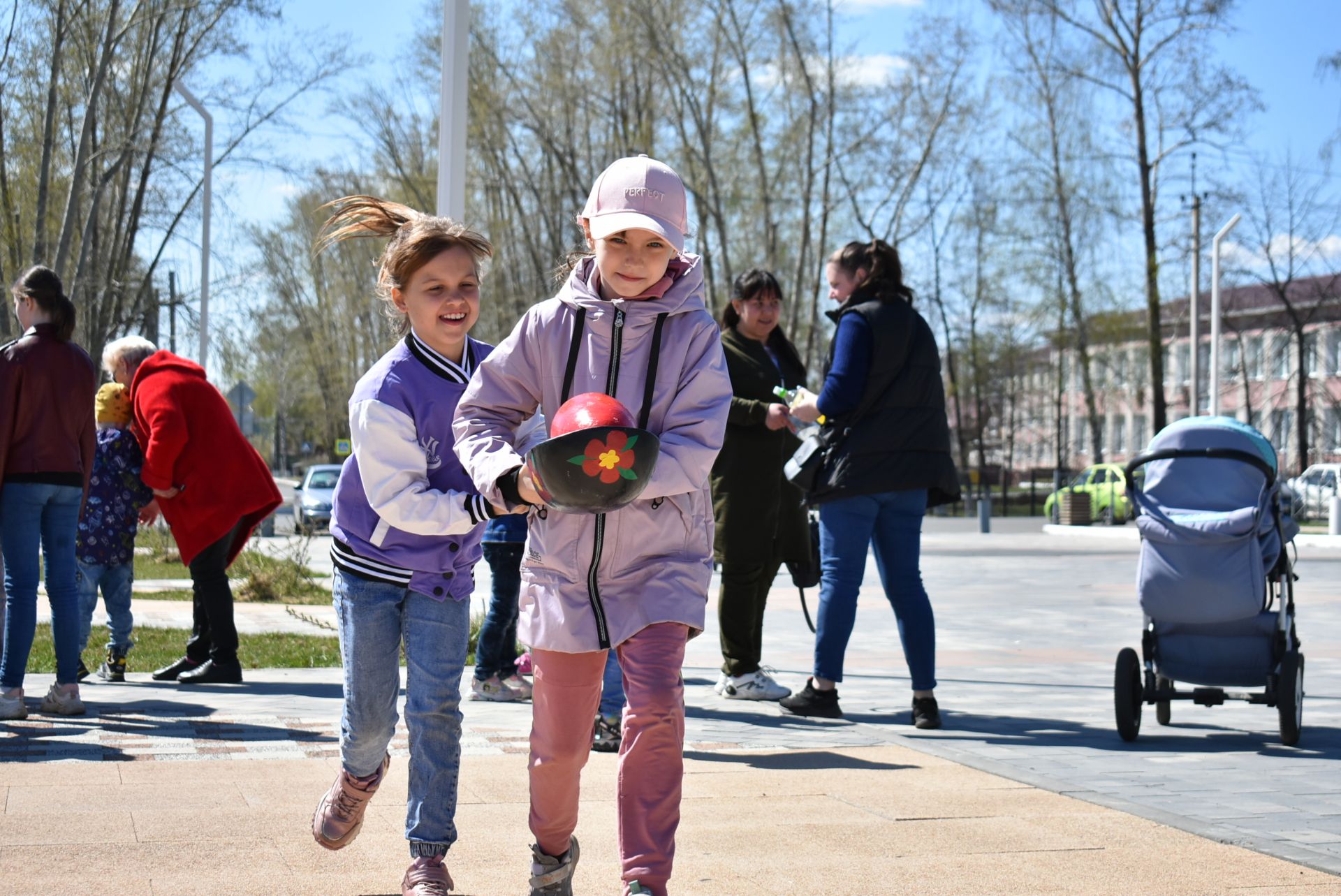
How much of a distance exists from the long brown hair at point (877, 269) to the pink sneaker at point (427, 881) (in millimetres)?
4029

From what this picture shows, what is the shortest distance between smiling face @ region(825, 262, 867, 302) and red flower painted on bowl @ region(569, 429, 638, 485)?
3.99 metres

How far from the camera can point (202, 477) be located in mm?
7906

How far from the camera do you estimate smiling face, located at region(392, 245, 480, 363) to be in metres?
3.96

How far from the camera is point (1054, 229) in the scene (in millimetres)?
44875

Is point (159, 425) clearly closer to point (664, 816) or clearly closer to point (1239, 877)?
point (664, 816)

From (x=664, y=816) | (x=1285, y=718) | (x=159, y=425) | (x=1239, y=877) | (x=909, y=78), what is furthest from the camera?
(x=909, y=78)

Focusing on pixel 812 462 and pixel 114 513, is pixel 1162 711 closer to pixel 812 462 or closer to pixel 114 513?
pixel 812 462

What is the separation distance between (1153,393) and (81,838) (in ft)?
121

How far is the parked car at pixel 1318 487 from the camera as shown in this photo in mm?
41941

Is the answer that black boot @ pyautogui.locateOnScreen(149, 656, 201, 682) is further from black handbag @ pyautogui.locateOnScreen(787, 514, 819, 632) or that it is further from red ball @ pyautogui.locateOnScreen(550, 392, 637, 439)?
red ball @ pyautogui.locateOnScreen(550, 392, 637, 439)

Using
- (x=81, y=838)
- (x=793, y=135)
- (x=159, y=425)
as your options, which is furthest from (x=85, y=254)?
(x=81, y=838)

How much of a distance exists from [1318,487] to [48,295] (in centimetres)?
4200

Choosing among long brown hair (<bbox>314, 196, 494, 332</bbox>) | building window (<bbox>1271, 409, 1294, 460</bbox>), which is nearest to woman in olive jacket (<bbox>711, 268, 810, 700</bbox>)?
long brown hair (<bbox>314, 196, 494, 332</bbox>)

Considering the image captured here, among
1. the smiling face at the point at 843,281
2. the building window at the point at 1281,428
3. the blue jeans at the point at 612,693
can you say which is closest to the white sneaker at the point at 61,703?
the blue jeans at the point at 612,693
